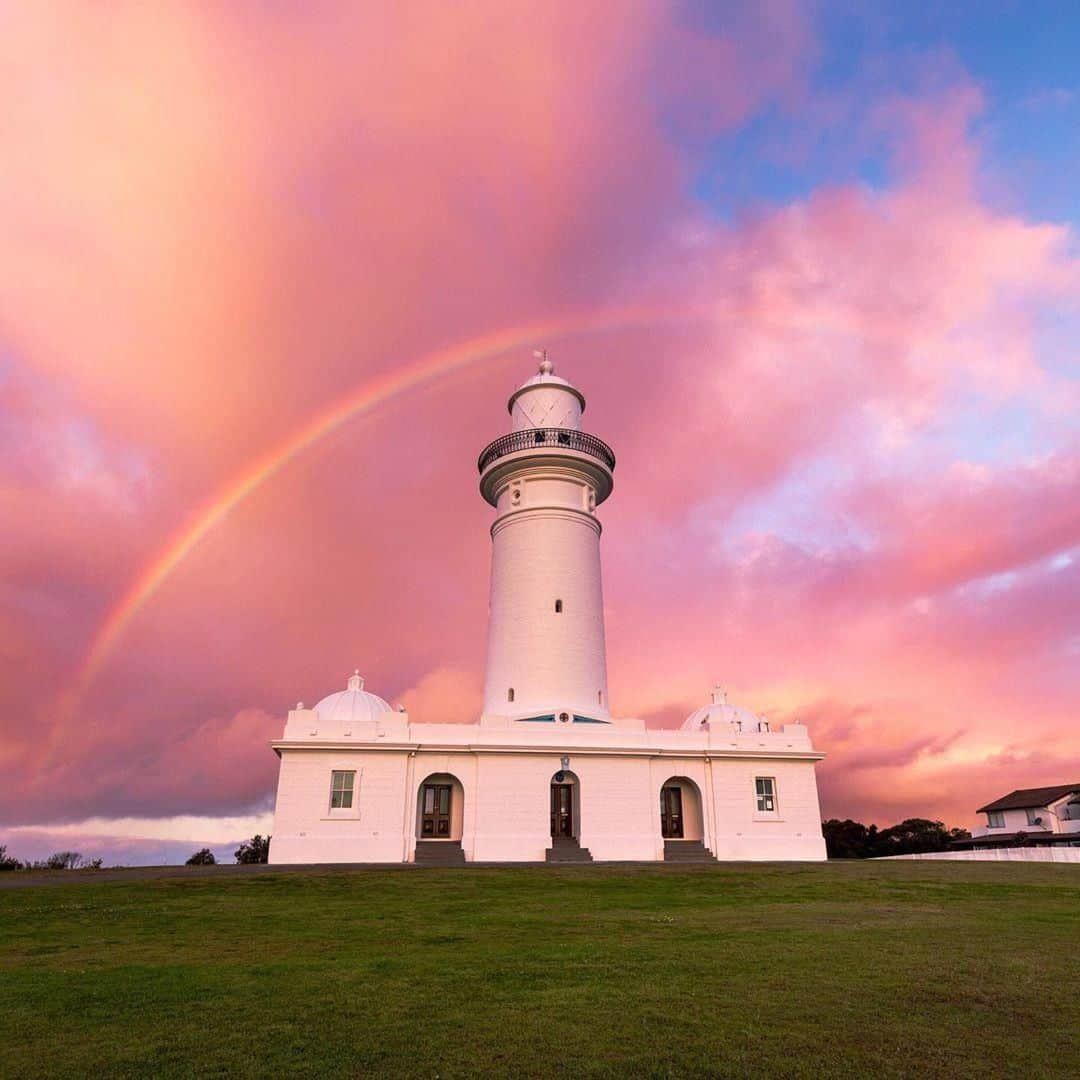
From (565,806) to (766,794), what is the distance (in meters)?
7.87

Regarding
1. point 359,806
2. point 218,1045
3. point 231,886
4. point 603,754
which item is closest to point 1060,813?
point 603,754

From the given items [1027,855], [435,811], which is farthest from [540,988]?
[1027,855]

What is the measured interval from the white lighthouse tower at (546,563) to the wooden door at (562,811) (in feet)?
9.11

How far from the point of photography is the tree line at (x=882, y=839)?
54156 millimetres

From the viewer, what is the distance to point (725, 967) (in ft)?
31.5

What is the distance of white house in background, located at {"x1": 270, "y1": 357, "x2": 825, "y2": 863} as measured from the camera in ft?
98.1

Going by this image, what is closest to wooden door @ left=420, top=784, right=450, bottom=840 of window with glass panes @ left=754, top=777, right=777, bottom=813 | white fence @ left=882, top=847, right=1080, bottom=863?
window with glass panes @ left=754, top=777, right=777, bottom=813

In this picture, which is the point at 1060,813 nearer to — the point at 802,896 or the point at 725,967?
the point at 802,896

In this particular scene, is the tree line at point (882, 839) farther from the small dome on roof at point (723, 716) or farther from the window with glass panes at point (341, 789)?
the window with glass panes at point (341, 789)

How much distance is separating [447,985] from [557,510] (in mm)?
29438

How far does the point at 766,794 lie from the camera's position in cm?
3291

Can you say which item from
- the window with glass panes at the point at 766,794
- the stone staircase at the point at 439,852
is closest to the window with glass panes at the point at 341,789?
the stone staircase at the point at 439,852

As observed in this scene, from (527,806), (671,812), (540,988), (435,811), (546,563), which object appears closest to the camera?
(540,988)

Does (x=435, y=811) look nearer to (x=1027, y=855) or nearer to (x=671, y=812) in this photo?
(x=671, y=812)
